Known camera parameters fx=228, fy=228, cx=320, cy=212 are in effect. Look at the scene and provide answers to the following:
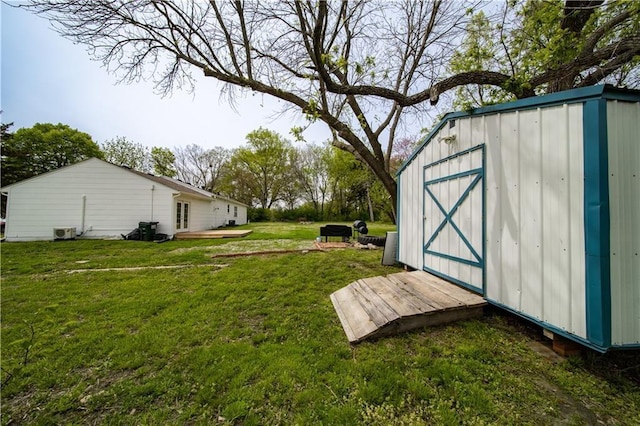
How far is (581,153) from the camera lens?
2.16m

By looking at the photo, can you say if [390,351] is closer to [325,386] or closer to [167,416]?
[325,386]

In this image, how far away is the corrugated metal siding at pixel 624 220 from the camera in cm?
199

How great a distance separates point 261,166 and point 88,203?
21.2 meters

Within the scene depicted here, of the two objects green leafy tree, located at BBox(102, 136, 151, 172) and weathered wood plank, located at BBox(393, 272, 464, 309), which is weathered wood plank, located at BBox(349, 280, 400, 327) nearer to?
weathered wood plank, located at BBox(393, 272, 464, 309)

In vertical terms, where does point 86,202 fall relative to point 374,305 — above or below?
above

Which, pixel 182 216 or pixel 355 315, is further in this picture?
pixel 182 216

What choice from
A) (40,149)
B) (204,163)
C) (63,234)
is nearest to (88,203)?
(63,234)

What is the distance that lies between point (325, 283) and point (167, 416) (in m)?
3.49

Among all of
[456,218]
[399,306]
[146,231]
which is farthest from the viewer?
[146,231]

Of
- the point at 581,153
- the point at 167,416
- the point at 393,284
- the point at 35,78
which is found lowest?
the point at 167,416

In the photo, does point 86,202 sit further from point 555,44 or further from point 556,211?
point 555,44

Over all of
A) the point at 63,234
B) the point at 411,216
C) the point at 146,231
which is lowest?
the point at 63,234

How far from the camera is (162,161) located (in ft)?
99.6

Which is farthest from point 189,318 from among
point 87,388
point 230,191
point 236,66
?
point 230,191
